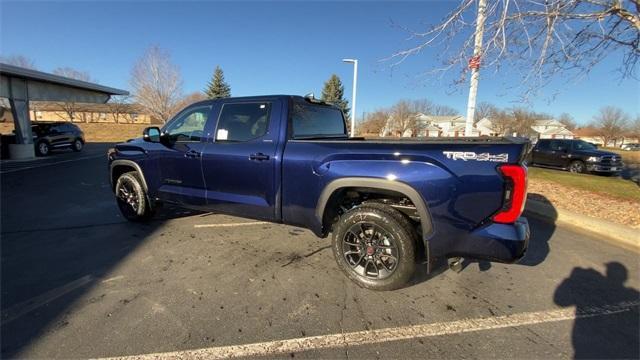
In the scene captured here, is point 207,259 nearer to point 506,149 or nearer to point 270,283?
point 270,283

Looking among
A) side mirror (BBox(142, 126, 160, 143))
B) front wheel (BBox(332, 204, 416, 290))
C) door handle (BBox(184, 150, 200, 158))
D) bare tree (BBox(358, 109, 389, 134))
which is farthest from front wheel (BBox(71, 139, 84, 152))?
bare tree (BBox(358, 109, 389, 134))

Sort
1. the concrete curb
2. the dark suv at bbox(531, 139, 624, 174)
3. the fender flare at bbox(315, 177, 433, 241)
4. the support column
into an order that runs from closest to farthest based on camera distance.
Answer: the fender flare at bbox(315, 177, 433, 241) < the concrete curb < the dark suv at bbox(531, 139, 624, 174) < the support column

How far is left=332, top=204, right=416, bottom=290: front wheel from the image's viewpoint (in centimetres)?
302

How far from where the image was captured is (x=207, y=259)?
389cm

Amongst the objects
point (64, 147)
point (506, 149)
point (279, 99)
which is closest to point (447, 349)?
point (506, 149)

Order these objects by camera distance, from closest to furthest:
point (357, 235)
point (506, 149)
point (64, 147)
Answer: point (506, 149) → point (357, 235) → point (64, 147)

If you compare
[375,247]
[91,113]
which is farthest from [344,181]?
[91,113]

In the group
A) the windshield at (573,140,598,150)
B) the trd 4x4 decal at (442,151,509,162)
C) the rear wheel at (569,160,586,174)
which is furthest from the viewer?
the windshield at (573,140,598,150)

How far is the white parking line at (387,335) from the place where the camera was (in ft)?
7.57

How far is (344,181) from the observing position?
10.2 feet

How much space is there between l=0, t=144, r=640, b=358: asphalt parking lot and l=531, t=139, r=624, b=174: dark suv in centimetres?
1334

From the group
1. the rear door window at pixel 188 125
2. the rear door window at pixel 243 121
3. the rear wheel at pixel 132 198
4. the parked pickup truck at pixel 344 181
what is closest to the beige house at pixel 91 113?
the rear wheel at pixel 132 198

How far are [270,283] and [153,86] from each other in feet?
126

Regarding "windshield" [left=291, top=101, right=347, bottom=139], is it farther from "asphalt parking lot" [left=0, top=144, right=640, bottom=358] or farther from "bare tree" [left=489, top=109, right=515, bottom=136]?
"bare tree" [left=489, top=109, right=515, bottom=136]
